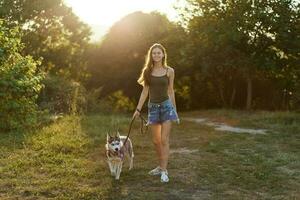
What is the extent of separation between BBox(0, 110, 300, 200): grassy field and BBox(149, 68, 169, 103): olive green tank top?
162 centimetres

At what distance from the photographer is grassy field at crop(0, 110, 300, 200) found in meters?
9.77

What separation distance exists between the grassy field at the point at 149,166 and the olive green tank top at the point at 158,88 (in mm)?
1620

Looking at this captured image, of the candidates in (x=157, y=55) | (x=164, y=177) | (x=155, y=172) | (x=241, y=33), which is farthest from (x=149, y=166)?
(x=241, y=33)

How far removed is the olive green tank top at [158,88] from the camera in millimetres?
10102

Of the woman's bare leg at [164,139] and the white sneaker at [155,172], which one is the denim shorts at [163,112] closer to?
the woman's bare leg at [164,139]

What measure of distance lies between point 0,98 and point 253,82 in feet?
65.6

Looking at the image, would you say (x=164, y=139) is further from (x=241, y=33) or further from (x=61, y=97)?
(x=241, y=33)

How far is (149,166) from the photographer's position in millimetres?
12039

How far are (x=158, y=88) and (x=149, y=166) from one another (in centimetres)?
254

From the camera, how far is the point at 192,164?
12.4 m

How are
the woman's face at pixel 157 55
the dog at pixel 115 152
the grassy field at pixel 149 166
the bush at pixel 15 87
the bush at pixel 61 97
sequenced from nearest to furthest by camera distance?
the grassy field at pixel 149 166, the woman's face at pixel 157 55, the dog at pixel 115 152, the bush at pixel 15 87, the bush at pixel 61 97

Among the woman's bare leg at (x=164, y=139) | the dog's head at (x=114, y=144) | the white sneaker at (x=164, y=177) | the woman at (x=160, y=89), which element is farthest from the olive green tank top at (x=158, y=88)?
the white sneaker at (x=164, y=177)

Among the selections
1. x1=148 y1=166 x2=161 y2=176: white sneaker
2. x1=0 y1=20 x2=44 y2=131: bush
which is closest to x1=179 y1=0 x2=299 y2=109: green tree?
x1=0 y1=20 x2=44 y2=131: bush

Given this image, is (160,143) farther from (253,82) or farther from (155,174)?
(253,82)
